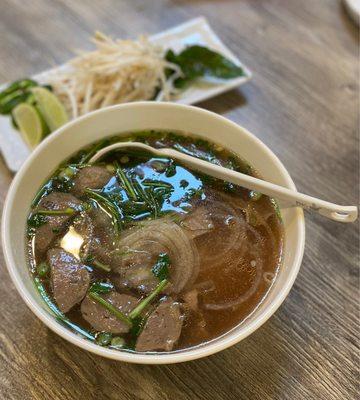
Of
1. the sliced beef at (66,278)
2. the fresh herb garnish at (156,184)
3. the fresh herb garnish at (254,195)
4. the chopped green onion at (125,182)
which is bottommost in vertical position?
the sliced beef at (66,278)

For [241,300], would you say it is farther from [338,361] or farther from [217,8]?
[217,8]

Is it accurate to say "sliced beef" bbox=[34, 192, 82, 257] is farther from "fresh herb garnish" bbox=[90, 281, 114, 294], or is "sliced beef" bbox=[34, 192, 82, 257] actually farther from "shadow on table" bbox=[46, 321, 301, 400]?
"shadow on table" bbox=[46, 321, 301, 400]

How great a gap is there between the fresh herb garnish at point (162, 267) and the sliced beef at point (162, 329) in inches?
3.0

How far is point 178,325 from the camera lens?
1.30 meters

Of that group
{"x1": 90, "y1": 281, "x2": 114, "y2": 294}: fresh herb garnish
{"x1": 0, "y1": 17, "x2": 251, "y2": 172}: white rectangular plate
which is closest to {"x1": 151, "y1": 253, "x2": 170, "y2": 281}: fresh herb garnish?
{"x1": 90, "y1": 281, "x2": 114, "y2": 294}: fresh herb garnish

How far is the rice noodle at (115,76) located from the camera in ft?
7.48

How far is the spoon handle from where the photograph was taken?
52.7 inches

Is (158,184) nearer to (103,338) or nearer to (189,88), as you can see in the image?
(103,338)

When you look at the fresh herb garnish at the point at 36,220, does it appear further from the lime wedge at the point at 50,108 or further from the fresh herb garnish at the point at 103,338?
the lime wedge at the point at 50,108

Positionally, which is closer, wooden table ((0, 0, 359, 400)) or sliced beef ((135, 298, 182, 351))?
sliced beef ((135, 298, 182, 351))

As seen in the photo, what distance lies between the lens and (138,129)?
5.44 feet

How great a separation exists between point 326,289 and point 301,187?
A: 475 millimetres

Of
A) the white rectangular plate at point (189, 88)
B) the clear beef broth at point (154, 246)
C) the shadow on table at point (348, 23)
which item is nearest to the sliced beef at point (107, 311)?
the clear beef broth at point (154, 246)

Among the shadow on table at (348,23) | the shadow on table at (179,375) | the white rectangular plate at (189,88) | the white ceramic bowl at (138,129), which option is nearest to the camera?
the white ceramic bowl at (138,129)
